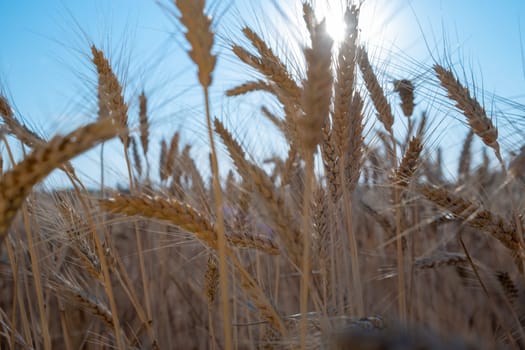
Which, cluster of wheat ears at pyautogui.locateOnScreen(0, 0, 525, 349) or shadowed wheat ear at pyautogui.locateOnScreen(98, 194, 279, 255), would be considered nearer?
cluster of wheat ears at pyautogui.locateOnScreen(0, 0, 525, 349)

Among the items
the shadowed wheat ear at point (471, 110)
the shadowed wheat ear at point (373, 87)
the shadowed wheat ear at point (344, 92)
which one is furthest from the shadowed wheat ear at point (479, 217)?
the shadowed wheat ear at point (373, 87)

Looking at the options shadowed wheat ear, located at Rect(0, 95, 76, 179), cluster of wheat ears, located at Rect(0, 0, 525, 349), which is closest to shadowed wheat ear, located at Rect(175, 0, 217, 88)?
cluster of wheat ears, located at Rect(0, 0, 525, 349)

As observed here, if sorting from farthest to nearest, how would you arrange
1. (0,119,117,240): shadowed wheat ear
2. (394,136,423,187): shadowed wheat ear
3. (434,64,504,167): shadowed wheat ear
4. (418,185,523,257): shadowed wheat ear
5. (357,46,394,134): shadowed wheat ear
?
(357,46,394,134): shadowed wheat ear
(394,136,423,187): shadowed wheat ear
(434,64,504,167): shadowed wheat ear
(418,185,523,257): shadowed wheat ear
(0,119,117,240): shadowed wheat ear

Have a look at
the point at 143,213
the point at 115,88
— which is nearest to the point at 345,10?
the point at 115,88

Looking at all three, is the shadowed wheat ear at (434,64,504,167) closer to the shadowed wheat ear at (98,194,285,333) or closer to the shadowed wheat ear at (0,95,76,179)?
the shadowed wheat ear at (98,194,285,333)

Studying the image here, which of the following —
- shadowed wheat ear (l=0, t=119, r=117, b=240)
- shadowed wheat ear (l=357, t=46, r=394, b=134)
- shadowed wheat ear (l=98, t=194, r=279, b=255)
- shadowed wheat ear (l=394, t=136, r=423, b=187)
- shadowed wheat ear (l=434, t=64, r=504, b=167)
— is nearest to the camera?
shadowed wheat ear (l=0, t=119, r=117, b=240)

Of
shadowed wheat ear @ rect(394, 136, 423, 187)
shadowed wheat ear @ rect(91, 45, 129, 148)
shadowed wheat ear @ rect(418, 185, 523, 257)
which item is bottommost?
shadowed wheat ear @ rect(418, 185, 523, 257)

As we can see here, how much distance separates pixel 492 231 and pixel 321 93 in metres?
0.83

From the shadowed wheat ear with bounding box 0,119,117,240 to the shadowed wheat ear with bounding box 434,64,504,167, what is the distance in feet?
3.95

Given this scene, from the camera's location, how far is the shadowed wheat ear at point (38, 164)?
32.9 inches

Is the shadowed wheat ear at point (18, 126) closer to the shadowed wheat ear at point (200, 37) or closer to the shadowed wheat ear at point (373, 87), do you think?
the shadowed wheat ear at point (200, 37)

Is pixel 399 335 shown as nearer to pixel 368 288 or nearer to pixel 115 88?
pixel 115 88

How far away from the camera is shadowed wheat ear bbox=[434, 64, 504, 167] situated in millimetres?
1526

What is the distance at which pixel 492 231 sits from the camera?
1407 millimetres
